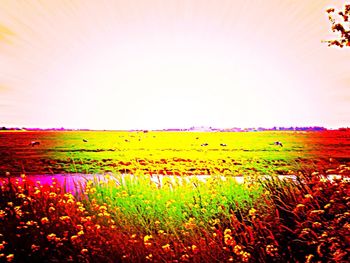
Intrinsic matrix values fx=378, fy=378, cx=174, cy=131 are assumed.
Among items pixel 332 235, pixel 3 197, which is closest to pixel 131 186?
pixel 3 197

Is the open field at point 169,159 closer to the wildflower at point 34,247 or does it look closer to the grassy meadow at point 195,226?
the grassy meadow at point 195,226

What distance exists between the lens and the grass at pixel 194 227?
4711mm

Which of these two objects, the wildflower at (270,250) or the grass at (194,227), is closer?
the wildflower at (270,250)

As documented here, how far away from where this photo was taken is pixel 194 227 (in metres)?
5.80

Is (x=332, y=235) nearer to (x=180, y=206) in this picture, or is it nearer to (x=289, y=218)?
(x=289, y=218)

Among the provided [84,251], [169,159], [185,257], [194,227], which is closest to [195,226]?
[194,227]

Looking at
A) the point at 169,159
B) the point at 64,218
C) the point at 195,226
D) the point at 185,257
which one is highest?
the point at 64,218

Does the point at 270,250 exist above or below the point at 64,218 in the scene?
below

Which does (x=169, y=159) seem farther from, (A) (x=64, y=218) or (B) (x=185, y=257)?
(B) (x=185, y=257)

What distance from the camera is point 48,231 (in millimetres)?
5770

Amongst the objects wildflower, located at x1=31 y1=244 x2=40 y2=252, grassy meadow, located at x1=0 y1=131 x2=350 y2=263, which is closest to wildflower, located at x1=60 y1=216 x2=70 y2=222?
grassy meadow, located at x1=0 y1=131 x2=350 y2=263

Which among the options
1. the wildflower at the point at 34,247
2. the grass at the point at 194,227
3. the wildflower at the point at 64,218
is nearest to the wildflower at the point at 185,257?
the grass at the point at 194,227

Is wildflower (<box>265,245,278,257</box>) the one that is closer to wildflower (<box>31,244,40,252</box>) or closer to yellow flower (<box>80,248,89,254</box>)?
yellow flower (<box>80,248,89,254</box>)

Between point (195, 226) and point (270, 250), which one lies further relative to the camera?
point (195, 226)
